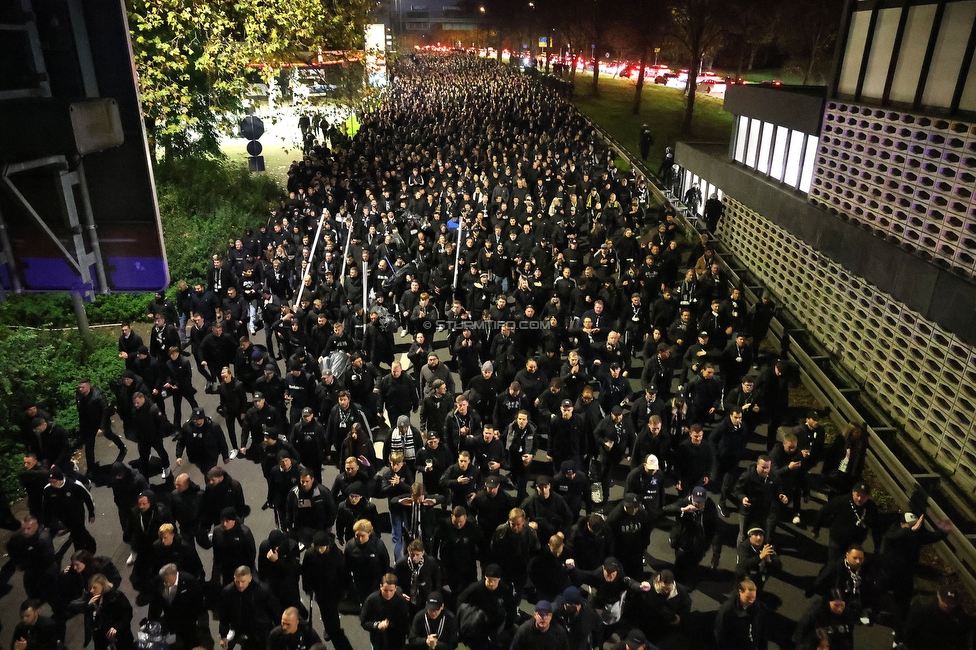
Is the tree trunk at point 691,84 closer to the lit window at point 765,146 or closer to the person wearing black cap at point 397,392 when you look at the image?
the lit window at point 765,146

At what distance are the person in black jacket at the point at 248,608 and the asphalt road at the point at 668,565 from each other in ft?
3.77

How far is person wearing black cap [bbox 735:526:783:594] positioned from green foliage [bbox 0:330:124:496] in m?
9.30

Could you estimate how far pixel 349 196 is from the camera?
20531 mm

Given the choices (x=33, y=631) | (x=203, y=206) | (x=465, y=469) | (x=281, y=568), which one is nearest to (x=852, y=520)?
(x=465, y=469)

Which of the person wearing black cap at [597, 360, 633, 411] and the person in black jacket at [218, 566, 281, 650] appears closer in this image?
the person in black jacket at [218, 566, 281, 650]

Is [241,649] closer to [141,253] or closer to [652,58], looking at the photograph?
[141,253]

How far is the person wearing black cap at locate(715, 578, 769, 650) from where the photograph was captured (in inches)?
238

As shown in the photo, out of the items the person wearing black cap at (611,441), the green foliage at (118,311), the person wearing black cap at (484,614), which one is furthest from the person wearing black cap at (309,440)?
the green foliage at (118,311)

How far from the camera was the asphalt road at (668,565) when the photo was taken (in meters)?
7.12

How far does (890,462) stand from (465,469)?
6.09 m

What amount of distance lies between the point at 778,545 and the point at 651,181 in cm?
1848

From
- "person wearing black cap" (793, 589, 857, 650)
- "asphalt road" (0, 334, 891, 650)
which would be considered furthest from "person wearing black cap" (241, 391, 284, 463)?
"person wearing black cap" (793, 589, 857, 650)

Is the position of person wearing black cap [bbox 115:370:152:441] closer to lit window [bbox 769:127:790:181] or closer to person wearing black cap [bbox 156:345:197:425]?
person wearing black cap [bbox 156:345:197:425]

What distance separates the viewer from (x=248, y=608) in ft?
20.2
